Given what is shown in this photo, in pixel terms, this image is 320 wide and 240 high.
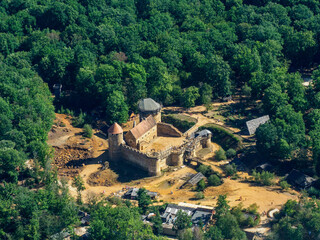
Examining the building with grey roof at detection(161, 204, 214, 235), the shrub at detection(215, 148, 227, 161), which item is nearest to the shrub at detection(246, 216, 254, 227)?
the building with grey roof at detection(161, 204, 214, 235)

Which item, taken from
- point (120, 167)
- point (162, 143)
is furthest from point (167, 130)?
point (120, 167)

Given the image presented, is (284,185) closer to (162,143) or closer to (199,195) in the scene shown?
(199,195)

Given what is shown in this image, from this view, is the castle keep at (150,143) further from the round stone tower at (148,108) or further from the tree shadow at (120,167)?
the tree shadow at (120,167)

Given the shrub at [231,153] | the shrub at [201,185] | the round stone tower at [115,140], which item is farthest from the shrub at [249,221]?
the round stone tower at [115,140]

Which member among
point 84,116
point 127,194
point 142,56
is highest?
point 142,56

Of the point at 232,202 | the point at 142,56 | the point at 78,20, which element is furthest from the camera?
the point at 78,20

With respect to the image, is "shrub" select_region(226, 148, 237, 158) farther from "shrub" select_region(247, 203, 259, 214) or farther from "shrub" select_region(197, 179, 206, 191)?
"shrub" select_region(247, 203, 259, 214)

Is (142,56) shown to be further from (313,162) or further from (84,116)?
(313,162)

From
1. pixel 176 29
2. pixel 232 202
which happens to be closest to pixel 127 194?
pixel 232 202
